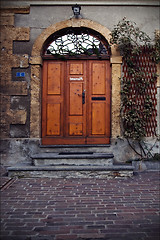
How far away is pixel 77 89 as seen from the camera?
5.55m

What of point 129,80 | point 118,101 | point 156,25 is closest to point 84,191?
point 118,101

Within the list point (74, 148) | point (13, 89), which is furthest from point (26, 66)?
point (74, 148)

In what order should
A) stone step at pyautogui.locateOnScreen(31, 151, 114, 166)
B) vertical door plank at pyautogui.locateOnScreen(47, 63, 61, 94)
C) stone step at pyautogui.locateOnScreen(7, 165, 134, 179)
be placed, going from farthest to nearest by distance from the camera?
1. vertical door plank at pyautogui.locateOnScreen(47, 63, 61, 94)
2. stone step at pyautogui.locateOnScreen(31, 151, 114, 166)
3. stone step at pyautogui.locateOnScreen(7, 165, 134, 179)

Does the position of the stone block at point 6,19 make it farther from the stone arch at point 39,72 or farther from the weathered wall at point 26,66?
the stone arch at point 39,72

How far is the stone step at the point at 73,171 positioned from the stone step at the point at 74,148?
959 millimetres

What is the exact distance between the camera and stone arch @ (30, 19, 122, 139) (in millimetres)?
5324

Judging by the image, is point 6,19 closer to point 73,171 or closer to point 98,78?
point 98,78

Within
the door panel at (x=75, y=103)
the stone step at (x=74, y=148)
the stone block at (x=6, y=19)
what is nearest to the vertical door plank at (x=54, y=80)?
the door panel at (x=75, y=103)

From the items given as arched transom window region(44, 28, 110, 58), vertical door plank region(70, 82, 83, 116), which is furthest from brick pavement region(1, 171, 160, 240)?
arched transom window region(44, 28, 110, 58)

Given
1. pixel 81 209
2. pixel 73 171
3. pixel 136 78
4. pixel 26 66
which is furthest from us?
pixel 26 66

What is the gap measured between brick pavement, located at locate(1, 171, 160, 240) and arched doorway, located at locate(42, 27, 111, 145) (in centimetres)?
169

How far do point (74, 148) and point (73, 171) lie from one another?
104cm

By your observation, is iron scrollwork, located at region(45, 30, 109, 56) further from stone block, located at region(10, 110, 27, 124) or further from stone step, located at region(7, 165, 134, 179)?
stone step, located at region(7, 165, 134, 179)

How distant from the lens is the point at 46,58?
18.3ft
